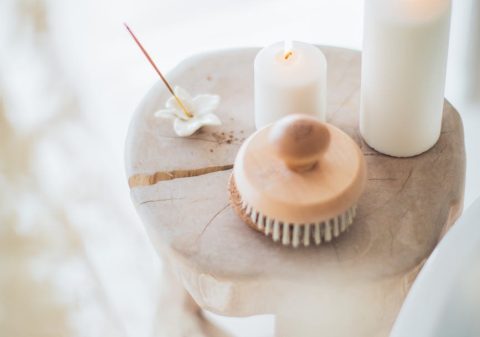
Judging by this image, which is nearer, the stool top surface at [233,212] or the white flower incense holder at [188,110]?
the stool top surface at [233,212]

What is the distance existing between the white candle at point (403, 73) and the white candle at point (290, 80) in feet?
0.20

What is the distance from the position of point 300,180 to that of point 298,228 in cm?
6

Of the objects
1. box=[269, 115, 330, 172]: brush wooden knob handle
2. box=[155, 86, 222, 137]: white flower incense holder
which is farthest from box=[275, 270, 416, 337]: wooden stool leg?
box=[155, 86, 222, 137]: white flower incense holder

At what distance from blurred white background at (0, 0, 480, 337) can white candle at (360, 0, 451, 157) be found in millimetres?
447

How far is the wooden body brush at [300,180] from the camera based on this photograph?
2.58 ft

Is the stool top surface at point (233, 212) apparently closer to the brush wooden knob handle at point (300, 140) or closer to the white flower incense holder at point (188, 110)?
the white flower incense holder at point (188, 110)

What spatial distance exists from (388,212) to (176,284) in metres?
0.50

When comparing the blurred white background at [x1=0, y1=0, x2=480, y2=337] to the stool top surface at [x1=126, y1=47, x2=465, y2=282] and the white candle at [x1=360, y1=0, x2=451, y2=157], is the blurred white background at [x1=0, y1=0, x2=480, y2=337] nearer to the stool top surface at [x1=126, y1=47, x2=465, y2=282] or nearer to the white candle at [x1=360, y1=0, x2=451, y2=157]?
the stool top surface at [x1=126, y1=47, x2=465, y2=282]

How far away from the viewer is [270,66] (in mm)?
919

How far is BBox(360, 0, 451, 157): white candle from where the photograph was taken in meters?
0.84

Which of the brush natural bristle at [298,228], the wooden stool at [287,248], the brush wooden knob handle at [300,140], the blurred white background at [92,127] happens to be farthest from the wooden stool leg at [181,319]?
the brush wooden knob handle at [300,140]

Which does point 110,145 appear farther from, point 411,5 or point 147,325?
point 411,5

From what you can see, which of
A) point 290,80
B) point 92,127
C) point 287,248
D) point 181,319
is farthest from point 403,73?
point 92,127

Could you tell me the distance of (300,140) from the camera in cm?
78
